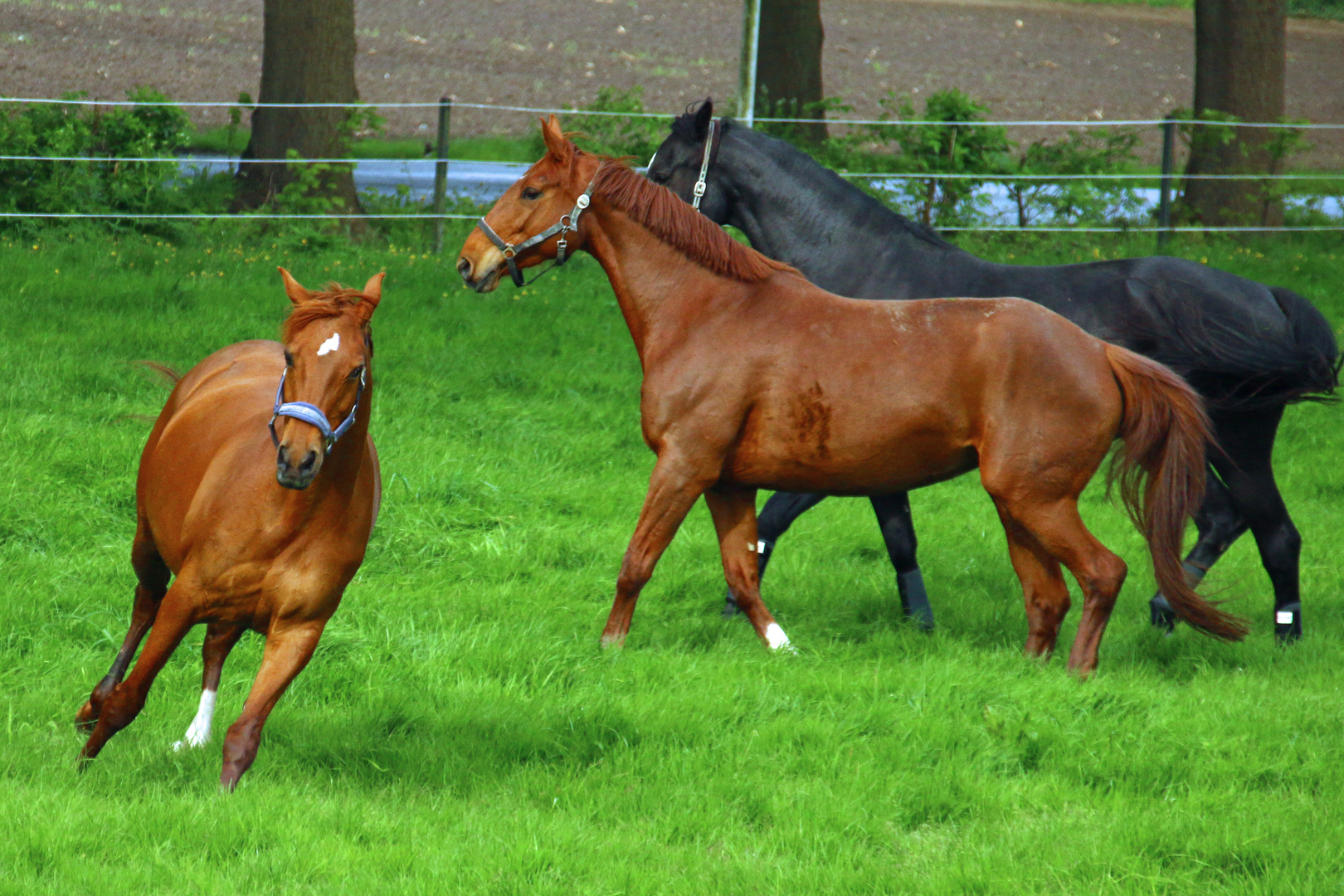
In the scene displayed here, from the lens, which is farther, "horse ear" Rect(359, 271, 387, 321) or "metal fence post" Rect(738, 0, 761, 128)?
"metal fence post" Rect(738, 0, 761, 128)

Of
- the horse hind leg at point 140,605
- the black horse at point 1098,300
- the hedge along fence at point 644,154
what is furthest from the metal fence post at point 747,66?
the horse hind leg at point 140,605

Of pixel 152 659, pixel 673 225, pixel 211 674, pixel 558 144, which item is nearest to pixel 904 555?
pixel 673 225

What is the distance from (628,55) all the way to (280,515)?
22.7 metres

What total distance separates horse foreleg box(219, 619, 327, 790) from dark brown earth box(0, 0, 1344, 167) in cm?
1462

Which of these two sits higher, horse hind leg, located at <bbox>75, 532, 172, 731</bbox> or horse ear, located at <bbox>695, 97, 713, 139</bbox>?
horse ear, located at <bbox>695, 97, 713, 139</bbox>

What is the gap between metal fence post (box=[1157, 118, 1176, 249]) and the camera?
12906 mm

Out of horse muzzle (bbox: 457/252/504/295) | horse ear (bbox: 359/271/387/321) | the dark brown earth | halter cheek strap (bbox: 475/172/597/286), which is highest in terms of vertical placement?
the dark brown earth

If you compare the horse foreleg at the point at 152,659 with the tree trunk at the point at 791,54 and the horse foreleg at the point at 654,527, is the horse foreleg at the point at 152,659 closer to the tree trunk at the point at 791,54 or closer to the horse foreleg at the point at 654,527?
the horse foreleg at the point at 654,527

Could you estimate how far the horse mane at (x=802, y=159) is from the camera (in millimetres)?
6484

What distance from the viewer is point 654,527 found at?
553cm

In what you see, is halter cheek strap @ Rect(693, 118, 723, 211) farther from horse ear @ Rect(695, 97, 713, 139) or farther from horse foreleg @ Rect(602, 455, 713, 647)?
horse foreleg @ Rect(602, 455, 713, 647)

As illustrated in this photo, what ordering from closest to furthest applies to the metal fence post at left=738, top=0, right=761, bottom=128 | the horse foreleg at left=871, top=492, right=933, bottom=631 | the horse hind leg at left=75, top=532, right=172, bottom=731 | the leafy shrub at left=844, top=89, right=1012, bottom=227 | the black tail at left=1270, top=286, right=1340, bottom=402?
the horse hind leg at left=75, top=532, right=172, bottom=731, the black tail at left=1270, top=286, right=1340, bottom=402, the horse foreleg at left=871, top=492, right=933, bottom=631, the metal fence post at left=738, top=0, right=761, bottom=128, the leafy shrub at left=844, top=89, right=1012, bottom=227

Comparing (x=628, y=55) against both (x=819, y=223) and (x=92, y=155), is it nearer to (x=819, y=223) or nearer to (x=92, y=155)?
(x=92, y=155)

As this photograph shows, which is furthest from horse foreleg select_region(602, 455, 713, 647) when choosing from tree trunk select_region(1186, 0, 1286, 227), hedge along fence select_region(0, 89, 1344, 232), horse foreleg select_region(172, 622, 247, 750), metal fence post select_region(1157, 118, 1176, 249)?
tree trunk select_region(1186, 0, 1286, 227)
